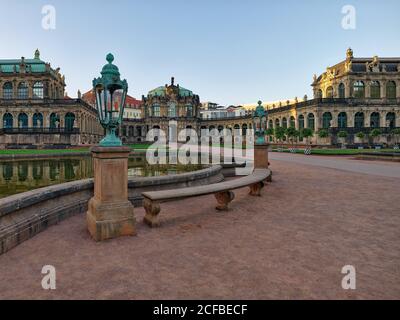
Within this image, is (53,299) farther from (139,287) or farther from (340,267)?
(340,267)

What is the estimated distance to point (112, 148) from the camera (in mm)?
5660

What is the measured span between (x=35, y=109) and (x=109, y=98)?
58.5 m

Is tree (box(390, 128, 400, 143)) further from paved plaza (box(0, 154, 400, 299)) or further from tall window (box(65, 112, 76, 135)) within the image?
tall window (box(65, 112, 76, 135))

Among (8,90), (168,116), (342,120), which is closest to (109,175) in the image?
(342,120)

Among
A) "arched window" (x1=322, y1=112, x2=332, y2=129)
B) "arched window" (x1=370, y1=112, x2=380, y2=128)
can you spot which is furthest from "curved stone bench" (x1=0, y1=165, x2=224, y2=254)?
"arched window" (x1=370, y1=112, x2=380, y2=128)

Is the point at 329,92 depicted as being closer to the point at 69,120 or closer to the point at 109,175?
the point at 69,120

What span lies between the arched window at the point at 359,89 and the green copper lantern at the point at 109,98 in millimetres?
66042

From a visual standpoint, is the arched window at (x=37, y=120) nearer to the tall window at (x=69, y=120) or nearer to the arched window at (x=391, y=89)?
the tall window at (x=69, y=120)

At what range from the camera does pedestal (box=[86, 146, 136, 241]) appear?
5547 millimetres

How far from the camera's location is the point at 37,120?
5475cm

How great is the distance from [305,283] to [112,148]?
4.36m

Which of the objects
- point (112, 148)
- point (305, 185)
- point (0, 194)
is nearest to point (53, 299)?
point (112, 148)

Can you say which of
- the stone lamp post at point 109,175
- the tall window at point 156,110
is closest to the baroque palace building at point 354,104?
the tall window at point 156,110
